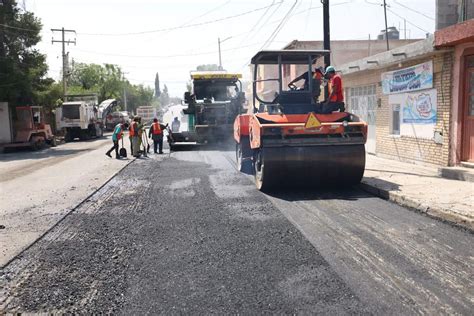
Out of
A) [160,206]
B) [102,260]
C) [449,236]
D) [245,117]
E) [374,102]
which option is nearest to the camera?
[102,260]

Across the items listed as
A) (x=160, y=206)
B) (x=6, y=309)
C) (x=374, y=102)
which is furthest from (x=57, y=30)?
(x=6, y=309)

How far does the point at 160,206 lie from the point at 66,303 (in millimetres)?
3749

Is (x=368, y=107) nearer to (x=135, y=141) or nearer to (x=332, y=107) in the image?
(x=332, y=107)

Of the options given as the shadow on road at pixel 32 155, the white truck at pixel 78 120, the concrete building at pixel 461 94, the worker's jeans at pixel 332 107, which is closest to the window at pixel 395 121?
the concrete building at pixel 461 94

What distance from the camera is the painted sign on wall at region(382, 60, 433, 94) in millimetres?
10562

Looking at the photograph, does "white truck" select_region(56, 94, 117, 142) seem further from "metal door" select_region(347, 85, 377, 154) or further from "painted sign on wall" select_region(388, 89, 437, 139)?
"painted sign on wall" select_region(388, 89, 437, 139)

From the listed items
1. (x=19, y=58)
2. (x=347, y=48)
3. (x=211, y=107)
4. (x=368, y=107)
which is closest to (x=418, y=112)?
(x=368, y=107)

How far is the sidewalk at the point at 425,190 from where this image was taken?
628 centimetres

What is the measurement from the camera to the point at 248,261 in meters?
4.77

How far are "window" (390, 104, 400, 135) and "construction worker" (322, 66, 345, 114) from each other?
443 cm

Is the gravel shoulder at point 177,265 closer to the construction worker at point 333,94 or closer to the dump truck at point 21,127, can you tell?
the construction worker at point 333,94

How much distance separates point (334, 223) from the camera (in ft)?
20.2

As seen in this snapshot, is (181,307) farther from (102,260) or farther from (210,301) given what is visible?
(102,260)

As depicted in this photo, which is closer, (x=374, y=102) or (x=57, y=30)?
(x=374, y=102)
